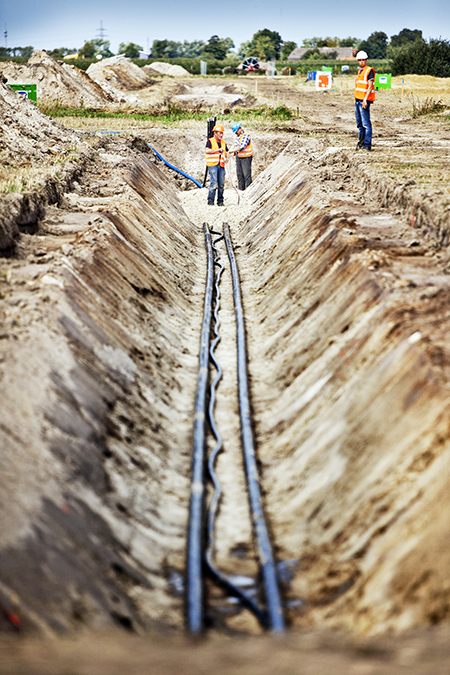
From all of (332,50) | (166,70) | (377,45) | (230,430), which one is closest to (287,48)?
(332,50)

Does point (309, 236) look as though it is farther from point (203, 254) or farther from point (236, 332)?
point (203, 254)

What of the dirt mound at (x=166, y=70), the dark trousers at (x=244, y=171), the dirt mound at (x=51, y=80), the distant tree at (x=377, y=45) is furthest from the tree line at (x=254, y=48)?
the dark trousers at (x=244, y=171)

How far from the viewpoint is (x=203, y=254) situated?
16.1 meters

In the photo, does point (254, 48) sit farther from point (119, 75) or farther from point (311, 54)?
point (119, 75)

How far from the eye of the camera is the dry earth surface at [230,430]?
4.17 m

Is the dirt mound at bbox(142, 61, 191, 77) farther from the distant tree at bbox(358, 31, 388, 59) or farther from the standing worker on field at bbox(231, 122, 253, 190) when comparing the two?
the distant tree at bbox(358, 31, 388, 59)

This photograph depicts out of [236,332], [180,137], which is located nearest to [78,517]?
[236,332]

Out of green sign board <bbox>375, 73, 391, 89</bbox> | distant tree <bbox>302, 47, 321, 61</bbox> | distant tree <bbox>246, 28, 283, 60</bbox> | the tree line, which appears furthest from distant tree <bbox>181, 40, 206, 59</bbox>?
green sign board <bbox>375, 73, 391, 89</bbox>

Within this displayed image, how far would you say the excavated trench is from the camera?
15.3ft

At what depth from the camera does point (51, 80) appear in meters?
36.1

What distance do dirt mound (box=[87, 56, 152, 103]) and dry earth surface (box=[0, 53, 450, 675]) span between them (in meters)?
37.7

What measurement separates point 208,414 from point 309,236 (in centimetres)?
501

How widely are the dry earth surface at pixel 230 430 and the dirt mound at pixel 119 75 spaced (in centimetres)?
3767

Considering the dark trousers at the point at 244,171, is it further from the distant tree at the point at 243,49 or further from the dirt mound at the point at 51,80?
the distant tree at the point at 243,49
